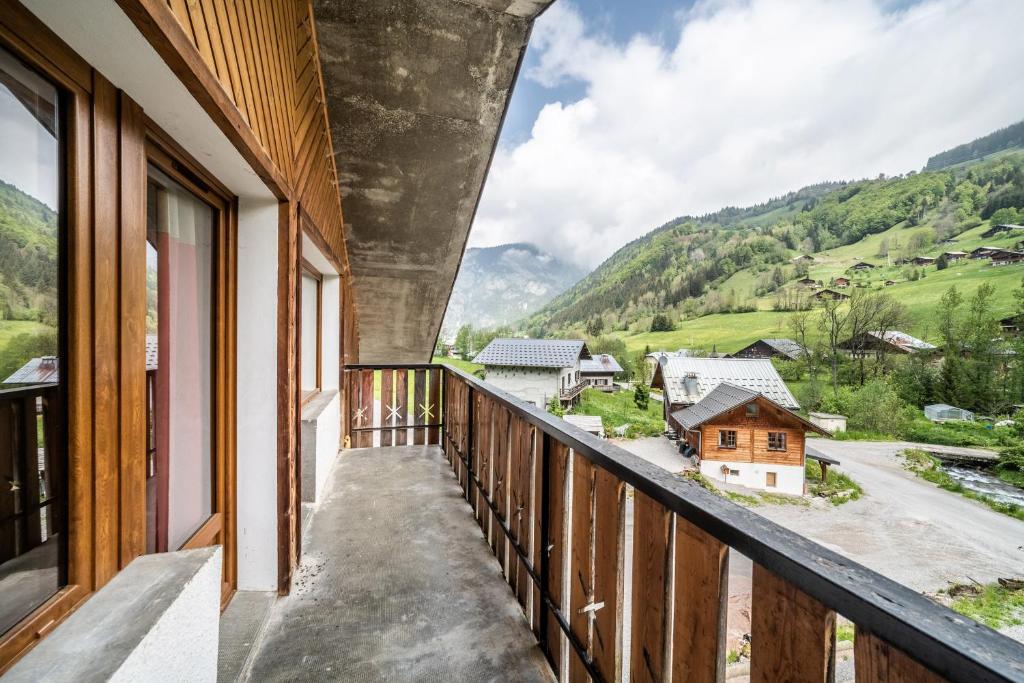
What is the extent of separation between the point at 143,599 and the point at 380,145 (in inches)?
134

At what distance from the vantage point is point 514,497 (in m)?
2.12

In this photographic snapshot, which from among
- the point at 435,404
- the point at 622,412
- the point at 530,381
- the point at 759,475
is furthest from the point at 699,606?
the point at 622,412

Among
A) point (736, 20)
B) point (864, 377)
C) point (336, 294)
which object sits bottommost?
point (864, 377)

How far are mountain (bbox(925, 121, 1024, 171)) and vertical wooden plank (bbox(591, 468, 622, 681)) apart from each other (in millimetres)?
52683

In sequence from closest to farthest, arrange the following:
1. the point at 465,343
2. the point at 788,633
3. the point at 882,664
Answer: the point at 882,664, the point at 788,633, the point at 465,343

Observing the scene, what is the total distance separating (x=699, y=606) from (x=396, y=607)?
5.52 ft

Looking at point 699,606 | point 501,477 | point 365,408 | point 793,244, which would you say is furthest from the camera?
point 793,244

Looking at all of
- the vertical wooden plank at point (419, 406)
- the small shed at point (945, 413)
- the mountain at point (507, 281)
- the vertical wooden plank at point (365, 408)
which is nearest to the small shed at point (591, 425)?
the vertical wooden plank at point (419, 406)

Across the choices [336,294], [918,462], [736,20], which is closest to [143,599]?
[336,294]

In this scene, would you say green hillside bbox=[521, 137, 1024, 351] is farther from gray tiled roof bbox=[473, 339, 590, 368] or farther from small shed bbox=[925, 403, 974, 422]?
gray tiled roof bbox=[473, 339, 590, 368]

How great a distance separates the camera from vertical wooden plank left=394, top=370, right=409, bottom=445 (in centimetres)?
477

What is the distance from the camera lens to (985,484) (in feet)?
35.5

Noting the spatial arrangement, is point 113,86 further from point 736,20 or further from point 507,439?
point 736,20

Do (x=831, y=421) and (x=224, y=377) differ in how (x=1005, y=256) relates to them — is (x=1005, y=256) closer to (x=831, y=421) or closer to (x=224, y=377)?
(x=831, y=421)
